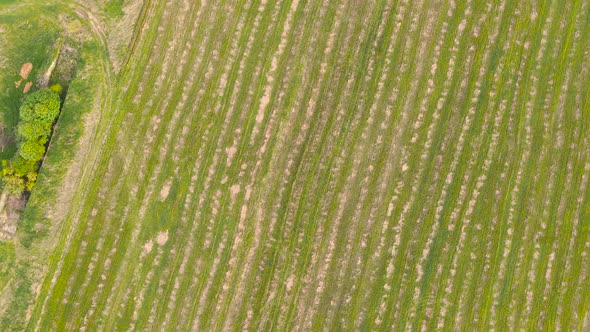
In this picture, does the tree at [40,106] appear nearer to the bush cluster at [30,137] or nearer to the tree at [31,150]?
the bush cluster at [30,137]

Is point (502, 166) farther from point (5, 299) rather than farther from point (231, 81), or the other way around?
point (5, 299)

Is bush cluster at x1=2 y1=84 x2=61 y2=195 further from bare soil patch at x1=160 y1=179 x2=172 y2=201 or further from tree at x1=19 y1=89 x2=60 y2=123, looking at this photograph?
bare soil patch at x1=160 y1=179 x2=172 y2=201

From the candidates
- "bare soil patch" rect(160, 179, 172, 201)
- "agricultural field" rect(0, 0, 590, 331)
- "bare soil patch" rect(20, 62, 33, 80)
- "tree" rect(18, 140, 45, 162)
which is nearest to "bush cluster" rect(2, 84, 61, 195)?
"tree" rect(18, 140, 45, 162)

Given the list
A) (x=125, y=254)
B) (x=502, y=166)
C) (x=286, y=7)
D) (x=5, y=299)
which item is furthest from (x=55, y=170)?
(x=502, y=166)

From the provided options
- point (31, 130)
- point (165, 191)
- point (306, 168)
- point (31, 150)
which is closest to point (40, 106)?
point (31, 130)

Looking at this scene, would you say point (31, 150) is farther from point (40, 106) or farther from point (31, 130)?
point (40, 106)

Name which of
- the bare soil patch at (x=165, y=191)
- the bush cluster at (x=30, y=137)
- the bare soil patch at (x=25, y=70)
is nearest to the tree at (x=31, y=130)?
the bush cluster at (x=30, y=137)

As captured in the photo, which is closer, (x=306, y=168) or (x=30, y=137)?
(x=30, y=137)
